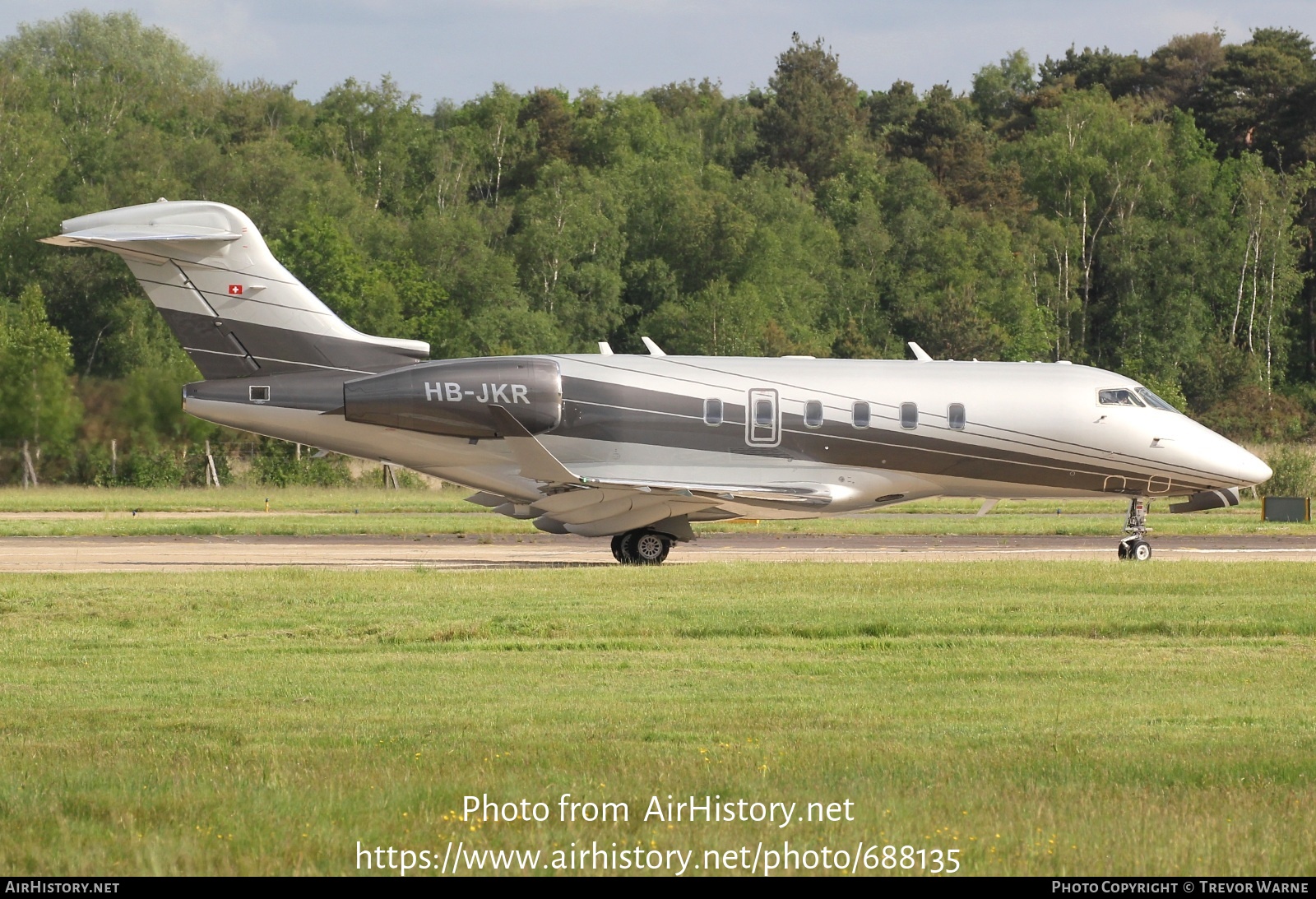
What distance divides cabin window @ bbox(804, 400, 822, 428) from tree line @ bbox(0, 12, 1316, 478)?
31.3m

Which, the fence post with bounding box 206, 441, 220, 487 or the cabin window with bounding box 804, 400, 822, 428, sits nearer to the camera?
the cabin window with bounding box 804, 400, 822, 428

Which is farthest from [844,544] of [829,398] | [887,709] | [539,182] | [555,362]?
[539,182]

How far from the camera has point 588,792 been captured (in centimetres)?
892

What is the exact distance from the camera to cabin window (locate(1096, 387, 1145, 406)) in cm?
2709

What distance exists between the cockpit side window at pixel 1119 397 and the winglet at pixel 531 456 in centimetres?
921

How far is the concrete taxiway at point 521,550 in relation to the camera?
2670 cm

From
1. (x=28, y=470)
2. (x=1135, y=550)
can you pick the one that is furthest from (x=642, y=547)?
(x=28, y=470)

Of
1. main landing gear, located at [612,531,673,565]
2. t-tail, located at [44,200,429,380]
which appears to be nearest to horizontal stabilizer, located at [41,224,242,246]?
t-tail, located at [44,200,429,380]

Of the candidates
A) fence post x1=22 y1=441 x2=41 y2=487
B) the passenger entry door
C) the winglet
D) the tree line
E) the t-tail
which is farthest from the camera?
the tree line

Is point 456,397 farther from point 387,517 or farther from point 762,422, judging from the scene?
point 387,517

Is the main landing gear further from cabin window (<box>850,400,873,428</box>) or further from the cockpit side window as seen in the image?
the cockpit side window

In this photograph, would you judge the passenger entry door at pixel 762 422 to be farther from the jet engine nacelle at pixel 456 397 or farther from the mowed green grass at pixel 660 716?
the mowed green grass at pixel 660 716

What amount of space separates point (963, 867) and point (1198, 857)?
45.7 inches

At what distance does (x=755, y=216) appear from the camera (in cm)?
7625
